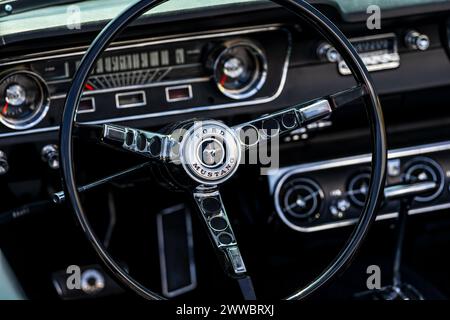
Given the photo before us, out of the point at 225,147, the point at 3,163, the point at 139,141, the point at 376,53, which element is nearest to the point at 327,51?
the point at 376,53

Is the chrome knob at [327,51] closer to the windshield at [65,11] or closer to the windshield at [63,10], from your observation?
the windshield at [63,10]

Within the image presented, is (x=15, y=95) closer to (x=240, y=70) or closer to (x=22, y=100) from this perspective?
(x=22, y=100)

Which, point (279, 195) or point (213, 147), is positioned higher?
point (213, 147)

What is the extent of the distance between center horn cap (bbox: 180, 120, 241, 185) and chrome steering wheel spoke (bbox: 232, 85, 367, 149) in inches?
3.2

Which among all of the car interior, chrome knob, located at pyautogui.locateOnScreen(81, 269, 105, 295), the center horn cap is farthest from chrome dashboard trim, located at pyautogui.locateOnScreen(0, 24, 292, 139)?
→ chrome knob, located at pyautogui.locateOnScreen(81, 269, 105, 295)

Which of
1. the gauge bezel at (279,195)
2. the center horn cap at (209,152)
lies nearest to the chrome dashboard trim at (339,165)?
the gauge bezel at (279,195)

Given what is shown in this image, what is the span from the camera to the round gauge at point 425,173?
295 centimetres

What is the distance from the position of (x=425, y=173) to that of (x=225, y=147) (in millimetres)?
1128

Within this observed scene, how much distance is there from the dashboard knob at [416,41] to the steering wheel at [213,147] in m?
0.68

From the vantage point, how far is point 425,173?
9.71ft

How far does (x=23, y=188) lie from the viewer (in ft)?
9.06

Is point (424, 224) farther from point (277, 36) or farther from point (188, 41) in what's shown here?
point (188, 41)

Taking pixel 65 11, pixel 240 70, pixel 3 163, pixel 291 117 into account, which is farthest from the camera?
pixel 240 70

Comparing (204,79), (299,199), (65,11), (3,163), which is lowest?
(299,199)
